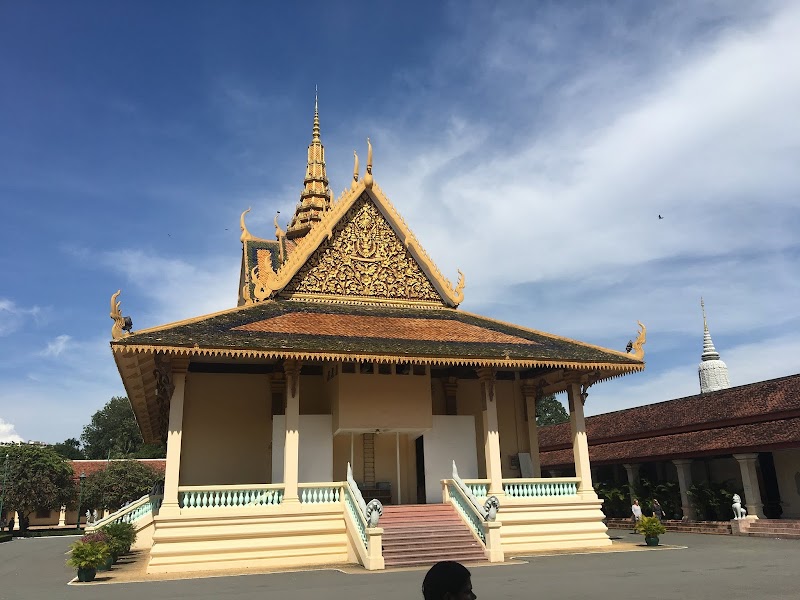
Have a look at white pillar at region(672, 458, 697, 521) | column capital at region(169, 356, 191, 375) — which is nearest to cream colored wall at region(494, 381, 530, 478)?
white pillar at region(672, 458, 697, 521)

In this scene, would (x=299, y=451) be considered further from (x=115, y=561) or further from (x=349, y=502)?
(x=115, y=561)

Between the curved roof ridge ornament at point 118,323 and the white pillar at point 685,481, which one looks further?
the white pillar at point 685,481

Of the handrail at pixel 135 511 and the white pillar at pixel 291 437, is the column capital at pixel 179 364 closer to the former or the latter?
the white pillar at pixel 291 437

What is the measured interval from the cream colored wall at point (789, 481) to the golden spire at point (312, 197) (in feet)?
57.3

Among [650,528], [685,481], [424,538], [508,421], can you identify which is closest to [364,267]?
[508,421]

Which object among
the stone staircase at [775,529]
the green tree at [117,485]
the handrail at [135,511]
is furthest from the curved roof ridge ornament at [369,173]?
the green tree at [117,485]

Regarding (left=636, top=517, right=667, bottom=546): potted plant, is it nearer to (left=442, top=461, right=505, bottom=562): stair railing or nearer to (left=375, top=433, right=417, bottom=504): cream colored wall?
(left=442, top=461, right=505, bottom=562): stair railing

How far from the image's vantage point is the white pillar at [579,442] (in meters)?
15.4

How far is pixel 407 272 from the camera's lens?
17938 millimetres

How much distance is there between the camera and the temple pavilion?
12555 millimetres

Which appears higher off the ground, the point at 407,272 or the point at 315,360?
the point at 407,272

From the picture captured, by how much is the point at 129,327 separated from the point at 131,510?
8.85 meters

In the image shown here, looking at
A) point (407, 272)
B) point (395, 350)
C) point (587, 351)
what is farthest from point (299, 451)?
point (587, 351)

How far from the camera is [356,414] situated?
47.7ft
